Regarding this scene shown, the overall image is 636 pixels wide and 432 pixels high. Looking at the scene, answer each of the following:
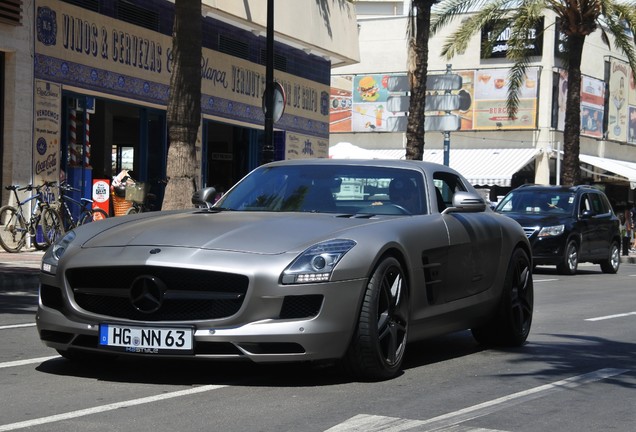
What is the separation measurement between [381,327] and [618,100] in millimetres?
55430

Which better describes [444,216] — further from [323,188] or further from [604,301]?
[604,301]

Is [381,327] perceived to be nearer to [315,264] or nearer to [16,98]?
[315,264]

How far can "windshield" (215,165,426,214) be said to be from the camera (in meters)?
8.20

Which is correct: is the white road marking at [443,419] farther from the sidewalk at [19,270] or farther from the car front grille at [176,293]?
the sidewalk at [19,270]

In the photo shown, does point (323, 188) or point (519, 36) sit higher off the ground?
point (519, 36)

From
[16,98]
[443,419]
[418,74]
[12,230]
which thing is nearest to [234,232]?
[443,419]

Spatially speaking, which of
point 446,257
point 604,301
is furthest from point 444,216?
point 604,301

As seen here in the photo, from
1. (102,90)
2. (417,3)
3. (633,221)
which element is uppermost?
(417,3)

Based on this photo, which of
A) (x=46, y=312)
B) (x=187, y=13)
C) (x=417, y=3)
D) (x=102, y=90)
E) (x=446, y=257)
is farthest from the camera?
(x=417, y=3)

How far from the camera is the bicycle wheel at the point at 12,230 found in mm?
19578

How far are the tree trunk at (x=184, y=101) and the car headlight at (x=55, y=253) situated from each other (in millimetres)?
10264

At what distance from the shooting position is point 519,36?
35625mm

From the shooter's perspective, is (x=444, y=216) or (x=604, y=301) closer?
(x=444, y=216)

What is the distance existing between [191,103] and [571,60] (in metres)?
18.7
